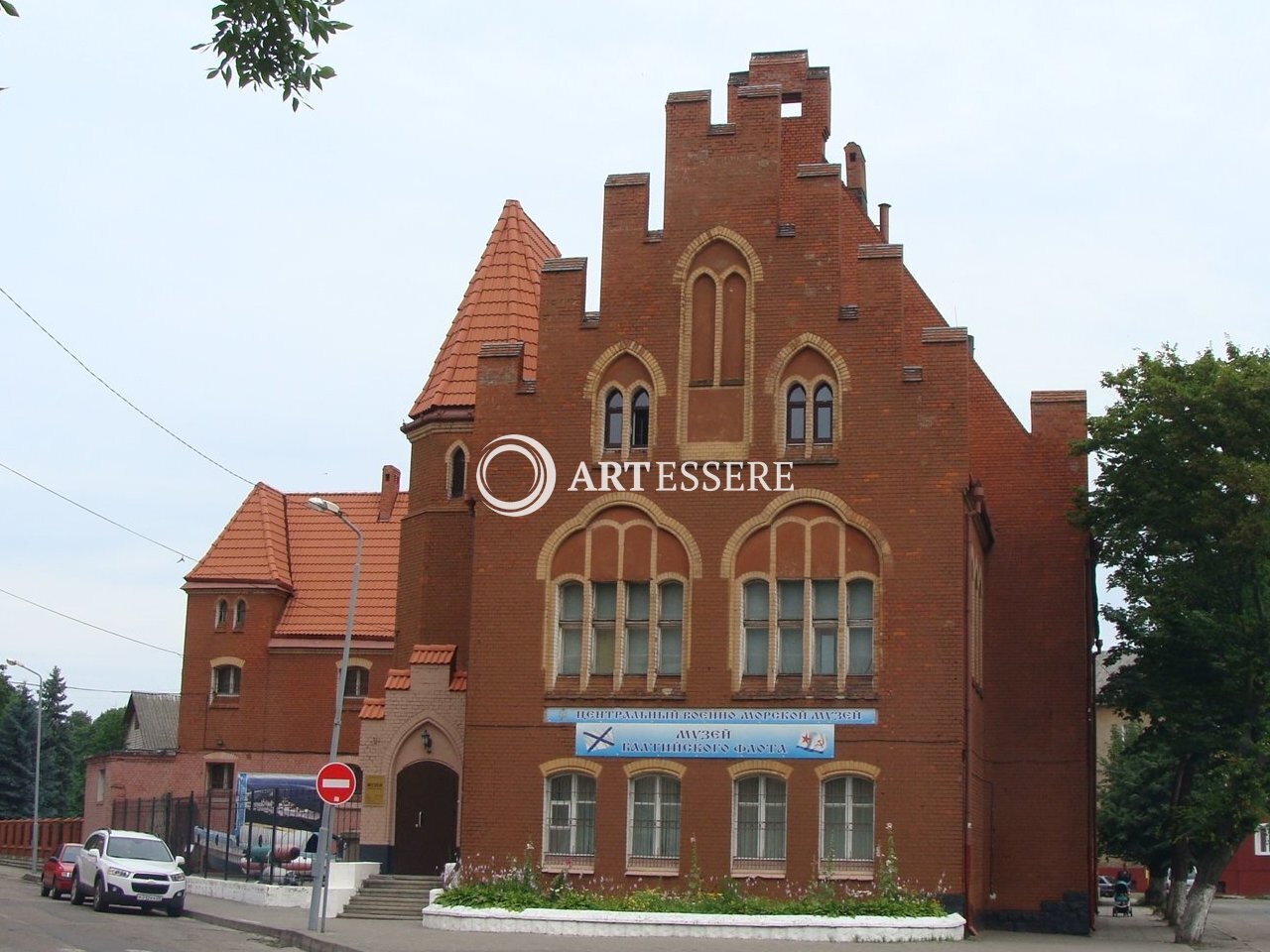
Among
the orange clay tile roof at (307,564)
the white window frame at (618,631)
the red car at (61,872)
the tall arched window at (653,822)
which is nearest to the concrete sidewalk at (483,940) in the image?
the tall arched window at (653,822)

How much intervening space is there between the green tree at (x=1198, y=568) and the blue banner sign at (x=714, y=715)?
24.4 ft

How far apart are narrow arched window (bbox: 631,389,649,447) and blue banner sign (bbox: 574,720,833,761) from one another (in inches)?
213

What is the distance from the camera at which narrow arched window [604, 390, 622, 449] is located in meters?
32.6

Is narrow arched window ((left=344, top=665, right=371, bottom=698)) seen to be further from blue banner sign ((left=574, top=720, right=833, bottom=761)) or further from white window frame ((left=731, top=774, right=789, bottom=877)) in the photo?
white window frame ((left=731, top=774, right=789, bottom=877))

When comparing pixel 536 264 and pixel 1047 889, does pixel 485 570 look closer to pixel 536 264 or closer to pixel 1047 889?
pixel 536 264

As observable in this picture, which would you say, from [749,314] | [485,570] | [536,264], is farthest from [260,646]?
[749,314]

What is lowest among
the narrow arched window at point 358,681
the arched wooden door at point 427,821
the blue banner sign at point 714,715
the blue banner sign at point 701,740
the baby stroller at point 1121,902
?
the baby stroller at point 1121,902

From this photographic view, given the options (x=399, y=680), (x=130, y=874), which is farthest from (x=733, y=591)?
(x=130, y=874)

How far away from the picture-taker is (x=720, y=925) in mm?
28609

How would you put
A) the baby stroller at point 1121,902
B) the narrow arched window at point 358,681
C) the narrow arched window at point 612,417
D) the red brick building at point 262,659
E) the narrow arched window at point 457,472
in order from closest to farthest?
the narrow arched window at point 612,417 → the narrow arched window at point 457,472 → the baby stroller at point 1121,902 → the red brick building at point 262,659 → the narrow arched window at point 358,681

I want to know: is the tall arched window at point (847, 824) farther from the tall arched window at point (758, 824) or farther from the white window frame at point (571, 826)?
the white window frame at point (571, 826)

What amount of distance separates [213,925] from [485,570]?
8559 mm

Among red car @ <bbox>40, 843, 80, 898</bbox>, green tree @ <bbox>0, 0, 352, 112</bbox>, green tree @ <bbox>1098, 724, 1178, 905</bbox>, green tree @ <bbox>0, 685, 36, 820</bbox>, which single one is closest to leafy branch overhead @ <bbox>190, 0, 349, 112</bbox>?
green tree @ <bbox>0, 0, 352, 112</bbox>

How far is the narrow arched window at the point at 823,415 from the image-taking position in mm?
31672
